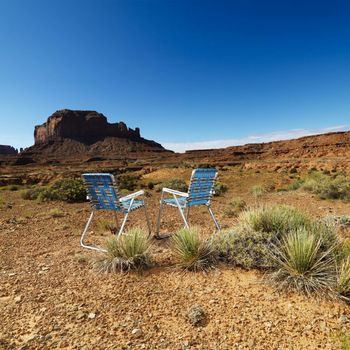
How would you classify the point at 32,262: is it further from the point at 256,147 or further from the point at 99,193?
the point at 256,147

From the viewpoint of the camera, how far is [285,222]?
373cm

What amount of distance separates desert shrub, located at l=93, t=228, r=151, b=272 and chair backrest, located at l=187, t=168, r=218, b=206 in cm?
133

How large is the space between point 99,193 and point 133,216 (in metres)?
2.91

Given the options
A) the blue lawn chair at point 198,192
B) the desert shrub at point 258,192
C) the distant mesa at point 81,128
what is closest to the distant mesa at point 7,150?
the distant mesa at point 81,128

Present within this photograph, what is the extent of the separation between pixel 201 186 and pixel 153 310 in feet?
8.54

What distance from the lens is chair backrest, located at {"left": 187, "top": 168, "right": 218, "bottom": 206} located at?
4.65 m

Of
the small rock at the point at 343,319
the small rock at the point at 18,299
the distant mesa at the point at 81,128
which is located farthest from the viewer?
the distant mesa at the point at 81,128

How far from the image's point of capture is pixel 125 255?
11.5 ft

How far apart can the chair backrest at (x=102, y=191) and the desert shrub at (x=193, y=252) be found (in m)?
1.40

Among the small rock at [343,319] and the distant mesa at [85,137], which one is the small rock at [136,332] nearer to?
the small rock at [343,319]

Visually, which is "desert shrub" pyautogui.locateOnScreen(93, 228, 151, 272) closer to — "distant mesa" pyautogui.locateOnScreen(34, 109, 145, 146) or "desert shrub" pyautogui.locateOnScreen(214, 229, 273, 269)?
"desert shrub" pyautogui.locateOnScreen(214, 229, 273, 269)

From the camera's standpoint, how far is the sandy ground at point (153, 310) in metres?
2.13

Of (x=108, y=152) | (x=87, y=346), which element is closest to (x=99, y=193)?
(x=87, y=346)

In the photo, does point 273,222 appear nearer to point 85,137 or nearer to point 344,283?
point 344,283
